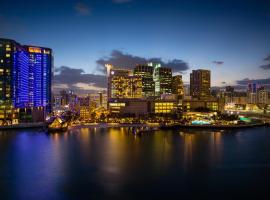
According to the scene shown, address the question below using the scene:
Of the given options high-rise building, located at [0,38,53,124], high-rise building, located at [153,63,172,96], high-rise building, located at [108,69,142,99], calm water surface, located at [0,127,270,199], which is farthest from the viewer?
high-rise building, located at [153,63,172,96]

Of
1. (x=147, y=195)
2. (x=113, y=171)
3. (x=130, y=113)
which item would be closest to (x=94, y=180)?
(x=113, y=171)

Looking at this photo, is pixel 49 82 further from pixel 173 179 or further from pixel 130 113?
pixel 173 179

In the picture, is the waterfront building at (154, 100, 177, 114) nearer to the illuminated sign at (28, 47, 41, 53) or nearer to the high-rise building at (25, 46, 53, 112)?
the high-rise building at (25, 46, 53, 112)

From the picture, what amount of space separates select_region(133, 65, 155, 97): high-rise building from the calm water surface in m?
44.7

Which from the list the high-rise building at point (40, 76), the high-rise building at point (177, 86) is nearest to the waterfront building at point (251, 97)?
the high-rise building at point (177, 86)

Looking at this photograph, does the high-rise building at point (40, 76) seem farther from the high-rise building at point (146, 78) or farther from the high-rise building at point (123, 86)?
the high-rise building at point (146, 78)

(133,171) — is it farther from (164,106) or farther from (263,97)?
(263,97)

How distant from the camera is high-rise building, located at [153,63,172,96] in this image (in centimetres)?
6662

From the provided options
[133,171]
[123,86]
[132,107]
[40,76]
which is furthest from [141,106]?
Answer: [133,171]

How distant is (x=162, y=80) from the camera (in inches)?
2633

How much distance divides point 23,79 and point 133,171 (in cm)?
3106

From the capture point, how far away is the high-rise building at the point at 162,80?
219 ft

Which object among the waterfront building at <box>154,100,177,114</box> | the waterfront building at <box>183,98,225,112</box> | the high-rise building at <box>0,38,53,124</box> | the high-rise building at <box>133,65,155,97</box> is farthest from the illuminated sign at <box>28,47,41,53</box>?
the waterfront building at <box>183,98,225,112</box>

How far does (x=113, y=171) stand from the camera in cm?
1276
